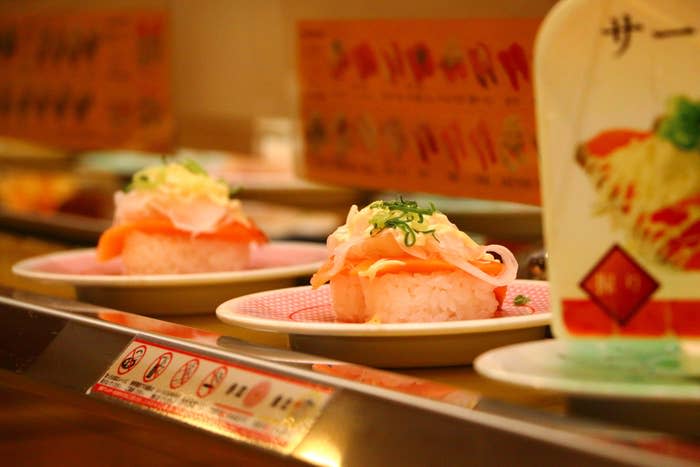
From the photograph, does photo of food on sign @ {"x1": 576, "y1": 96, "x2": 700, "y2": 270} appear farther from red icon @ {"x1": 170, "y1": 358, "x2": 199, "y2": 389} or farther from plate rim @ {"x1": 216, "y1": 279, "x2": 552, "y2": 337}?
red icon @ {"x1": 170, "y1": 358, "x2": 199, "y2": 389}

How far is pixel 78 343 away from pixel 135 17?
2709mm

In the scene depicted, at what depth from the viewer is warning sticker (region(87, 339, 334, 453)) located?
125 centimetres

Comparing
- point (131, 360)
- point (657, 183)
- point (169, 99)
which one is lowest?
point (131, 360)

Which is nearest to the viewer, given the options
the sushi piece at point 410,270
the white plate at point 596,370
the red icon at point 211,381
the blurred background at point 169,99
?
the white plate at point 596,370

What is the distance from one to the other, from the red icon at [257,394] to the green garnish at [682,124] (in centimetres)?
48

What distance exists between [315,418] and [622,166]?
0.38 m

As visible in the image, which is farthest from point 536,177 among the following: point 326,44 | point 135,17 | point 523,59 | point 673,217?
point 135,17

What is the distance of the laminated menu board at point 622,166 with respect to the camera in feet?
3.81

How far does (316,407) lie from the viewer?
123 cm

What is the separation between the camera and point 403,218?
1548mm

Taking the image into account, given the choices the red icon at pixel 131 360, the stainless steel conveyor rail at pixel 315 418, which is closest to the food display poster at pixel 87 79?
the stainless steel conveyor rail at pixel 315 418

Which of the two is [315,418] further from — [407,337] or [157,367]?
[157,367]

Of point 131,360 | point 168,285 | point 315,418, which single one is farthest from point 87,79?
point 315,418

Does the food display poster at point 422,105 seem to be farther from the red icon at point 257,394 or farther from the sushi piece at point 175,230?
the red icon at point 257,394
